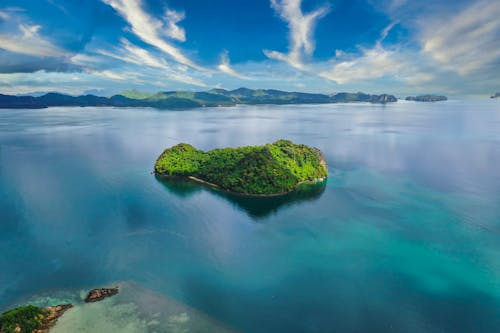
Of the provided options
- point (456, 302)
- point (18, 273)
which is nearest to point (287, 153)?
point (456, 302)

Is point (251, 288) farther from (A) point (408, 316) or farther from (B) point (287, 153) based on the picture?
(B) point (287, 153)

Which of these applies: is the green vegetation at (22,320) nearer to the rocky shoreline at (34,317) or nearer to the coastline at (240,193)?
the rocky shoreline at (34,317)

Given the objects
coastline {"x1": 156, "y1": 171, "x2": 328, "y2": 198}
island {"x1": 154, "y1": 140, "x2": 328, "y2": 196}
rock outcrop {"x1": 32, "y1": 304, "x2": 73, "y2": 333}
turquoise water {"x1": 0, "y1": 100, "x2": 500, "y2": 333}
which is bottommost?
rock outcrop {"x1": 32, "y1": 304, "x2": 73, "y2": 333}

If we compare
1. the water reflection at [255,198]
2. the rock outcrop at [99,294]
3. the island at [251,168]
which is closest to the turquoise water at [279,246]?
the water reflection at [255,198]

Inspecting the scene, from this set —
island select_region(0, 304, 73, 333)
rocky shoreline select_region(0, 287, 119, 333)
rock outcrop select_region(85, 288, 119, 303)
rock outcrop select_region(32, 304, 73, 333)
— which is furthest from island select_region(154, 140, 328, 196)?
island select_region(0, 304, 73, 333)

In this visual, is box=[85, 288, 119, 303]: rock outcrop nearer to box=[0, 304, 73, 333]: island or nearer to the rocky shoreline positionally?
the rocky shoreline

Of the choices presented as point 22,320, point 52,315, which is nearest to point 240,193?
point 52,315
